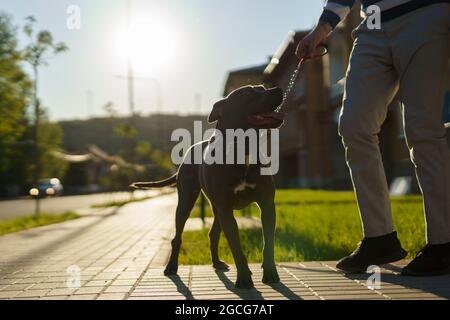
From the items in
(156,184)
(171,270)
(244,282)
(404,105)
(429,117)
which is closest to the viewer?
(244,282)

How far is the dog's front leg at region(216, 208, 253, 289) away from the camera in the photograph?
3518mm

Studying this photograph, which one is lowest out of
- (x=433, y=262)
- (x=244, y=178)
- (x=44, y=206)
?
(x=44, y=206)

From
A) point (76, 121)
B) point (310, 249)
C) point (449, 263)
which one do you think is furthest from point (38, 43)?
point (76, 121)

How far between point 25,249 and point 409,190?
1803cm

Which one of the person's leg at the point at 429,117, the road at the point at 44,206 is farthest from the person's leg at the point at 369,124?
the road at the point at 44,206

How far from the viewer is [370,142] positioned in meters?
3.86

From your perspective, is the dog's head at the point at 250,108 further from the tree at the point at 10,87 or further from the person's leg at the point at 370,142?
the tree at the point at 10,87

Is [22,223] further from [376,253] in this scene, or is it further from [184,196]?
[376,253]

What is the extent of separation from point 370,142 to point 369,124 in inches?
4.9

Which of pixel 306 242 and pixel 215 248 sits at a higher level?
pixel 215 248

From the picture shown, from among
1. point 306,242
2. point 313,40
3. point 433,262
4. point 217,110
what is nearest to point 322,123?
point 306,242

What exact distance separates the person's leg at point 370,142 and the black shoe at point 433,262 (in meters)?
0.19

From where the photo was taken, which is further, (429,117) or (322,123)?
(322,123)
